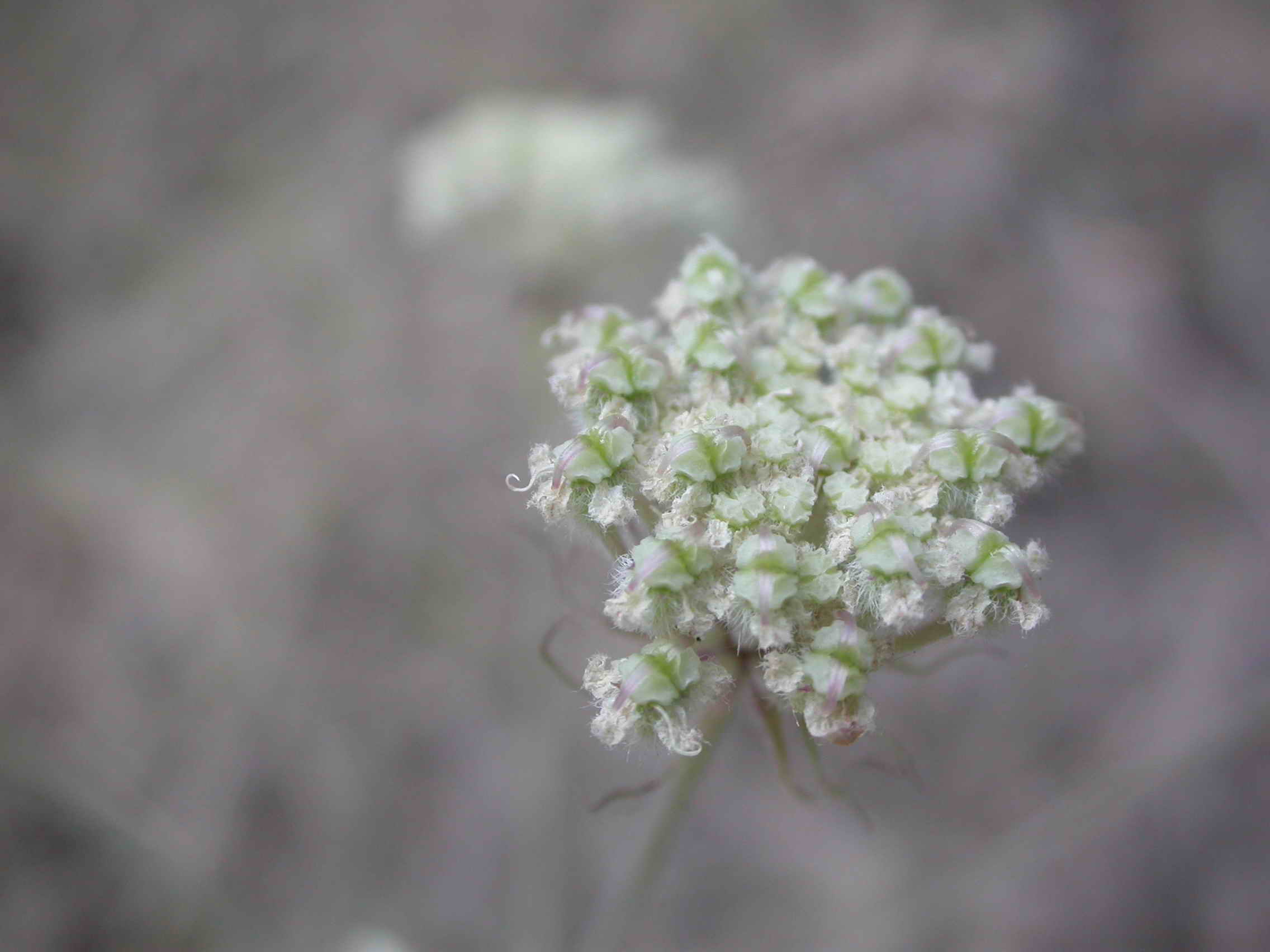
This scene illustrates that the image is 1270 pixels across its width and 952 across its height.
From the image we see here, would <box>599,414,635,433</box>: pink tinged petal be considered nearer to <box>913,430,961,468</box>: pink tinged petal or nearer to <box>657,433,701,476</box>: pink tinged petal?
<box>657,433,701,476</box>: pink tinged petal

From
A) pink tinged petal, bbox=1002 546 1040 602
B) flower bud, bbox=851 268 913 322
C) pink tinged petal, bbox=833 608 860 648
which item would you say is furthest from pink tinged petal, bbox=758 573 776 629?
flower bud, bbox=851 268 913 322

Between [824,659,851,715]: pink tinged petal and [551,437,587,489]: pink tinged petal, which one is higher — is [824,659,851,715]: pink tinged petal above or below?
below

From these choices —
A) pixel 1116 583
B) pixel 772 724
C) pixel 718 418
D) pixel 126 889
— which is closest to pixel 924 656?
pixel 1116 583

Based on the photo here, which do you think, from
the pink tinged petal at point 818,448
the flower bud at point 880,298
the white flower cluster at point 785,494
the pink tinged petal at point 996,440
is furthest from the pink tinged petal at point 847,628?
the flower bud at point 880,298

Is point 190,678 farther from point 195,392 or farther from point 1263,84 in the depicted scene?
point 1263,84

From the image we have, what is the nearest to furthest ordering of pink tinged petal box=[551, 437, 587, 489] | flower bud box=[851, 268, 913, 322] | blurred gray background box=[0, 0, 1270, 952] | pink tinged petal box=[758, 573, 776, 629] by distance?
pink tinged petal box=[758, 573, 776, 629], pink tinged petal box=[551, 437, 587, 489], flower bud box=[851, 268, 913, 322], blurred gray background box=[0, 0, 1270, 952]

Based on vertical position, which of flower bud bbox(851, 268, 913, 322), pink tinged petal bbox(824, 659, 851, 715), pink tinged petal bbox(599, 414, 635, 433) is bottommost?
pink tinged petal bbox(824, 659, 851, 715)

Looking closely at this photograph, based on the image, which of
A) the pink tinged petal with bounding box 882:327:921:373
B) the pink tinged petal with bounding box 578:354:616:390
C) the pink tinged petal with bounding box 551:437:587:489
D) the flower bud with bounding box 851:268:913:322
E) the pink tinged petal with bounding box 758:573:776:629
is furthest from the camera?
the flower bud with bounding box 851:268:913:322
